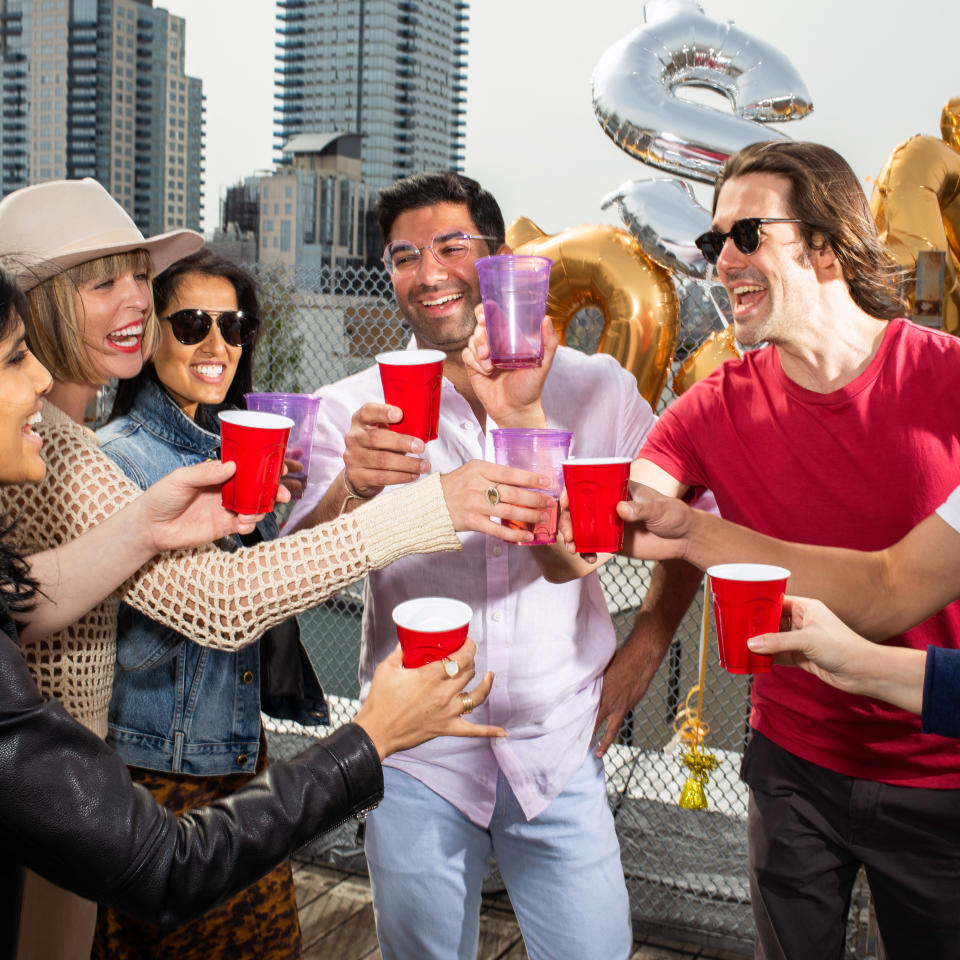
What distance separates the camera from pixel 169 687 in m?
2.00

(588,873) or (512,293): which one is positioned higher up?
(512,293)

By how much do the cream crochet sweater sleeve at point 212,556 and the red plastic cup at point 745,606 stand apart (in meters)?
0.47

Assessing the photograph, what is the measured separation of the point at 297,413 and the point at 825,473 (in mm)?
1099

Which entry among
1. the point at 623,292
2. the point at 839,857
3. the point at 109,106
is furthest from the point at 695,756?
the point at 109,106

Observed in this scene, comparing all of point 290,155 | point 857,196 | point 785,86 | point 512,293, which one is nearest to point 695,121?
point 785,86

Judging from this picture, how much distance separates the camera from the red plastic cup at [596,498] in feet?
5.27

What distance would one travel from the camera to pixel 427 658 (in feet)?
4.88

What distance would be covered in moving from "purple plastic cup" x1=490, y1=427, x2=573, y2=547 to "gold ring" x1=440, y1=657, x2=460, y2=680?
0.26m

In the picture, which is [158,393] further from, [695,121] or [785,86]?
[785,86]

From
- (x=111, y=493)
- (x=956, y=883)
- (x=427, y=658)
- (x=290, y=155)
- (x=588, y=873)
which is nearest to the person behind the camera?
(x=427, y=658)

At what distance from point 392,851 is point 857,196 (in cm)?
172

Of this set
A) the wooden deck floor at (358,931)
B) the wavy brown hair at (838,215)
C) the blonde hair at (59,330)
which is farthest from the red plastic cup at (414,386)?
the wooden deck floor at (358,931)

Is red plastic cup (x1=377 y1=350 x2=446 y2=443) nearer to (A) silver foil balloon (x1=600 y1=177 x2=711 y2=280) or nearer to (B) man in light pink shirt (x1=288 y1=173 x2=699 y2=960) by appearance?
(B) man in light pink shirt (x1=288 y1=173 x2=699 y2=960)

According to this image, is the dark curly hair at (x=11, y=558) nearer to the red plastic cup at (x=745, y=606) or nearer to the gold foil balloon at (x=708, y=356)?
the red plastic cup at (x=745, y=606)
